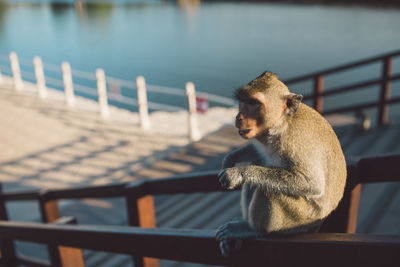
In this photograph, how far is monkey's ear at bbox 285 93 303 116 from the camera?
1.23 metres

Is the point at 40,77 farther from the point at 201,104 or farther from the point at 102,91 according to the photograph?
the point at 201,104

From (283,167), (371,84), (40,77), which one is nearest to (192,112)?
(371,84)

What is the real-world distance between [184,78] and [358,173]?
17.3m

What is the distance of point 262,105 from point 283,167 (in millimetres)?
225

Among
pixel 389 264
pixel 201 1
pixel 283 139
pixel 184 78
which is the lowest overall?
pixel 184 78

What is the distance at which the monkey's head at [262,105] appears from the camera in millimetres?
1194

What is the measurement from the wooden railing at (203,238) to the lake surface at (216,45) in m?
14.3

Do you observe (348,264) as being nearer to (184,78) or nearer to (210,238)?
(210,238)

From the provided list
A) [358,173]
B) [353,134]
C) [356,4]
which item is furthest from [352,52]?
[356,4]

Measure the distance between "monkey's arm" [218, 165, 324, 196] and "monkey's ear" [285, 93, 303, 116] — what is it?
7.8 inches

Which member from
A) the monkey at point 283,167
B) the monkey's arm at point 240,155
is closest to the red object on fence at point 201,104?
the monkey's arm at point 240,155

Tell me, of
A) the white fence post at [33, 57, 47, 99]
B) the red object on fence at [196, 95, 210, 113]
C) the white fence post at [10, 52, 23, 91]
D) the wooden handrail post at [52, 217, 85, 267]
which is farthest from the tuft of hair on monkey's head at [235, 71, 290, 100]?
the white fence post at [10, 52, 23, 91]

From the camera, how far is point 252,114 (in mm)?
1196

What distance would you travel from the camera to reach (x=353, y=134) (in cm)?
455
